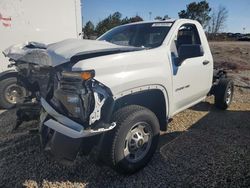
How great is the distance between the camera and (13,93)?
634 cm

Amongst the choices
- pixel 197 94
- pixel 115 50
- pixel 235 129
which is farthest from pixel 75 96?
pixel 235 129

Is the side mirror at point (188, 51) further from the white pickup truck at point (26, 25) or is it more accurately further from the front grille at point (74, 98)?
the white pickup truck at point (26, 25)

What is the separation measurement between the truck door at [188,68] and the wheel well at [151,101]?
0.34 meters

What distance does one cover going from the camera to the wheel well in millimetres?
3264

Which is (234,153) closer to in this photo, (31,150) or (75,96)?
(75,96)

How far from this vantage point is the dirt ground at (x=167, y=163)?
324 cm

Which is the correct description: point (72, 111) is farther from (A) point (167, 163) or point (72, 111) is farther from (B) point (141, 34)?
(B) point (141, 34)

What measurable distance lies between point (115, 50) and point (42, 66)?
135cm

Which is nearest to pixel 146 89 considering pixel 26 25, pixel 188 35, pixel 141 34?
pixel 141 34

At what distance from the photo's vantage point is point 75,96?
2.84 meters

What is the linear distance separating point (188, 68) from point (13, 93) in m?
4.35

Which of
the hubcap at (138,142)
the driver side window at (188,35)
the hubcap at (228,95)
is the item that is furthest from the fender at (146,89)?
the hubcap at (228,95)

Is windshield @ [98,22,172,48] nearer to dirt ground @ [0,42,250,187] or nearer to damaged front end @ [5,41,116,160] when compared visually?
damaged front end @ [5,41,116,160]

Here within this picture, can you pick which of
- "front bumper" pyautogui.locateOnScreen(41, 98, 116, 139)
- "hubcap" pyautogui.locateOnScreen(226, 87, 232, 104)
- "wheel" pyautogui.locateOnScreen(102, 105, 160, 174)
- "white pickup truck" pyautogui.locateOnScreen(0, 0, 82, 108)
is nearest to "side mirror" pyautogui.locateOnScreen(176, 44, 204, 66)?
"wheel" pyautogui.locateOnScreen(102, 105, 160, 174)
